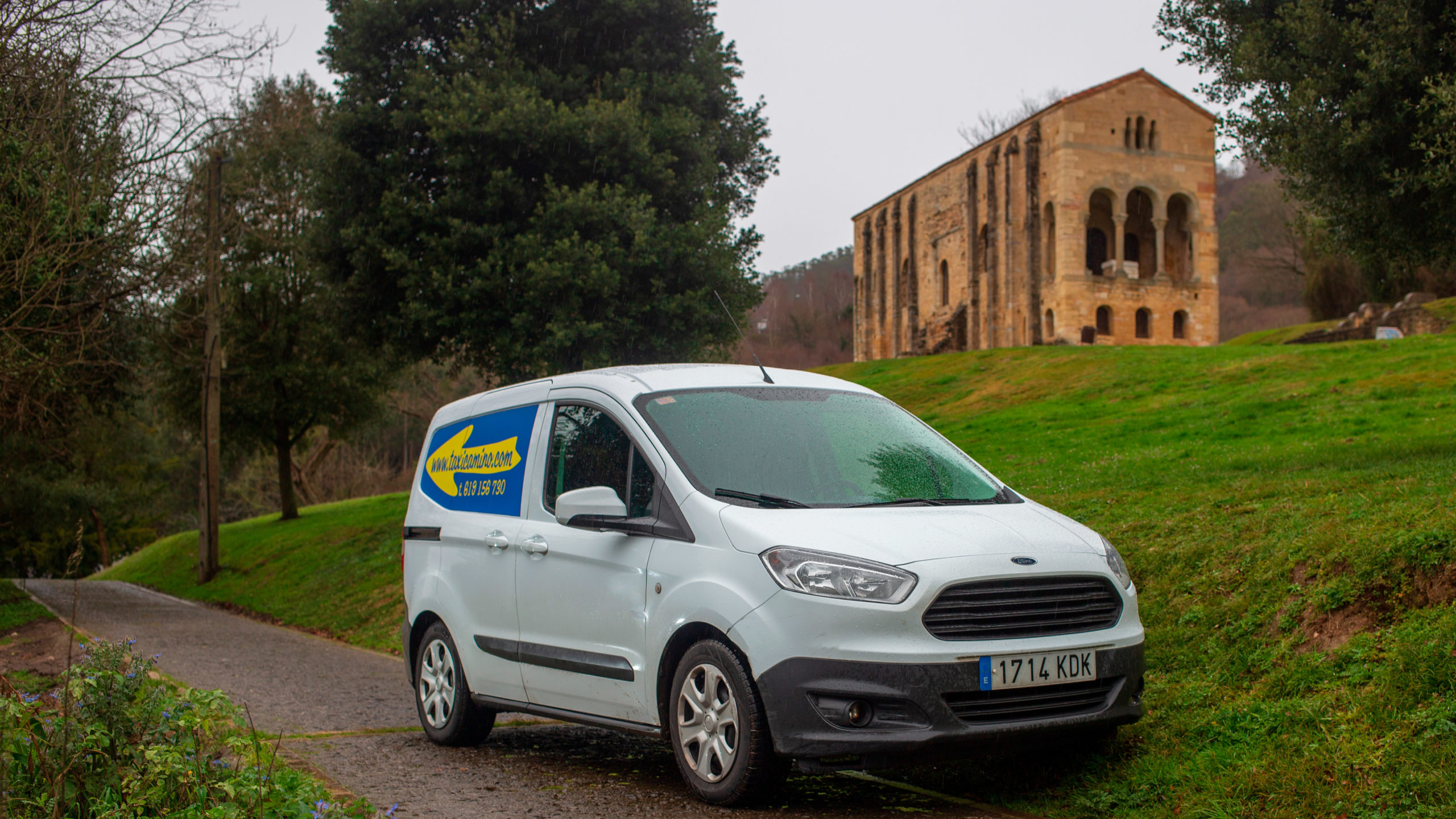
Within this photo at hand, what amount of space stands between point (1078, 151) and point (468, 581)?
161ft

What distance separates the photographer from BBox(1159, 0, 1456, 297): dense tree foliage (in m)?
10.9

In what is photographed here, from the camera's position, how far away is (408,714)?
28.1 ft

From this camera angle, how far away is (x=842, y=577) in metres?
4.85

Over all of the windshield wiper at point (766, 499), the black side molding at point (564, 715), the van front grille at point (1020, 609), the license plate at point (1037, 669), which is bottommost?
the black side molding at point (564, 715)

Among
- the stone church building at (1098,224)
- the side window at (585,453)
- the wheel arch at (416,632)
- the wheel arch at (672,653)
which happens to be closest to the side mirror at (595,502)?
the side window at (585,453)

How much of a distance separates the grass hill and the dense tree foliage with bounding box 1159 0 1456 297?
91.7 inches

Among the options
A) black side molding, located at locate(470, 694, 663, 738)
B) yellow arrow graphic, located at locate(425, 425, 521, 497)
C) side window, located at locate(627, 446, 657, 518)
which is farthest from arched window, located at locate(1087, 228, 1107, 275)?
side window, located at locate(627, 446, 657, 518)

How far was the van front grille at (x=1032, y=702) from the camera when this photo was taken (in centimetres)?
482

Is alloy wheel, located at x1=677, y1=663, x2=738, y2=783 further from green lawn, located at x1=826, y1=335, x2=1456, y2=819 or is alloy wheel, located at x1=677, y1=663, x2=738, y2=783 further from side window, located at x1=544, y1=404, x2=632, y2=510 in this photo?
green lawn, located at x1=826, y1=335, x2=1456, y2=819

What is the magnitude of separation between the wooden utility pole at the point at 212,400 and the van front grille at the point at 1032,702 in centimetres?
1871

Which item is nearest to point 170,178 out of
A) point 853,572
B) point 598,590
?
point 598,590

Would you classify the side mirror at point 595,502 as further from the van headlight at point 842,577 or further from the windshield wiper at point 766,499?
the van headlight at point 842,577

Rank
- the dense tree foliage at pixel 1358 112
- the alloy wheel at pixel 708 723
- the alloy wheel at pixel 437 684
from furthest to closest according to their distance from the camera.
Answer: the dense tree foliage at pixel 1358 112
the alloy wheel at pixel 437 684
the alloy wheel at pixel 708 723

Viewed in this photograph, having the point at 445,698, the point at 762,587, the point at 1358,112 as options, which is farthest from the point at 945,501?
the point at 1358,112
